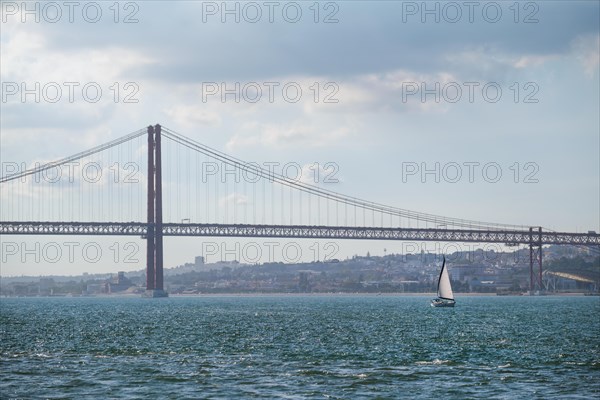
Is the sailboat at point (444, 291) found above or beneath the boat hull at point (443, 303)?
above

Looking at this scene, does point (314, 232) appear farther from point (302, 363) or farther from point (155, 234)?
point (302, 363)

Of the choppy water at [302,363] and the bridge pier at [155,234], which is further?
the bridge pier at [155,234]

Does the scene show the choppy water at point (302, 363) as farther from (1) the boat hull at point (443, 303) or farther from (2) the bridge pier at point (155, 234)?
(2) the bridge pier at point (155, 234)

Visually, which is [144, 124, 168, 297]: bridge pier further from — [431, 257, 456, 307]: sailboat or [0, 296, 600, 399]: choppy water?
[0, 296, 600, 399]: choppy water

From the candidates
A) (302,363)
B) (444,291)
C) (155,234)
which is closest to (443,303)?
(444,291)

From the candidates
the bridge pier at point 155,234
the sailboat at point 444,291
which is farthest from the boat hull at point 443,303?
the bridge pier at point 155,234

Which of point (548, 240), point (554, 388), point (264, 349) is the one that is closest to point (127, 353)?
point (264, 349)

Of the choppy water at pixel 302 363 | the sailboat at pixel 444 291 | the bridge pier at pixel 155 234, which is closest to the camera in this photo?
the choppy water at pixel 302 363

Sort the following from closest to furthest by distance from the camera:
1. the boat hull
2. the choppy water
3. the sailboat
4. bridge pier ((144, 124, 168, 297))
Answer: the choppy water
the boat hull
the sailboat
bridge pier ((144, 124, 168, 297))

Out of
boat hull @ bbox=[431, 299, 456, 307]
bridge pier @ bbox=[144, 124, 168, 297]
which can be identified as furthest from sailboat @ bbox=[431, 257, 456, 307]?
bridge pier @ bbox=[144, 124, 168, 297]
